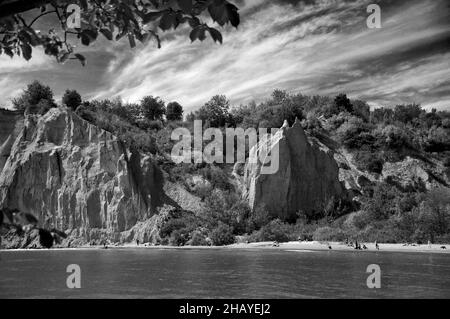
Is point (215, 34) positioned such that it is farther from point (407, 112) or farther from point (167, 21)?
point (407, 112)

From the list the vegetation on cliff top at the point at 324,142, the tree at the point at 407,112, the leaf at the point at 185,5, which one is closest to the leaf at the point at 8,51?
the leaf at the point at 185,5

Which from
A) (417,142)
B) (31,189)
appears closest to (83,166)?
(31,189)

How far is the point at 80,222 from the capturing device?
49.5m

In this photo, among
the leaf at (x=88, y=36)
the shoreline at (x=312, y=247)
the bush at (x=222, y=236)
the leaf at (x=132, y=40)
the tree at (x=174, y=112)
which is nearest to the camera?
the leaf at (x=88, y=36)

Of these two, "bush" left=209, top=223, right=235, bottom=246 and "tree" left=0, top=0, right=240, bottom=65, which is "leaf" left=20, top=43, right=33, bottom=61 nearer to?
"tree" left=0, top=0, right=240, bottom=65

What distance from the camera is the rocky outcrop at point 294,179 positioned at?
51.1 metres

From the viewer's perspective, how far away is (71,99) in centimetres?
6862

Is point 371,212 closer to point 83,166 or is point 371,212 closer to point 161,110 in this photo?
point 83,166

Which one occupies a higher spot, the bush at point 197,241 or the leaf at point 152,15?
the leaf at point 152,15

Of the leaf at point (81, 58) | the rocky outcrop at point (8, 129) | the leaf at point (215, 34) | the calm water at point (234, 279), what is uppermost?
the rocky outcrop at point (8, 129)

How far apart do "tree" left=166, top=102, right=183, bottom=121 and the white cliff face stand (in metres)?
29.0

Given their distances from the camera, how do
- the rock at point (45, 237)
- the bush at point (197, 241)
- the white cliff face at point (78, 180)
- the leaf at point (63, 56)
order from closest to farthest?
the rock at point (45, 237) < the leaf at point (63, 56) < the bush at point (197, 241) < the white cliff face at point (78, 180)

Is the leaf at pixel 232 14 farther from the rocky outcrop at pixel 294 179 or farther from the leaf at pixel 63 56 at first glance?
the rocky outcrop at pixel 294 179

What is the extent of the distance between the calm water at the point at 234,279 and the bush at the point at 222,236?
1570cm
